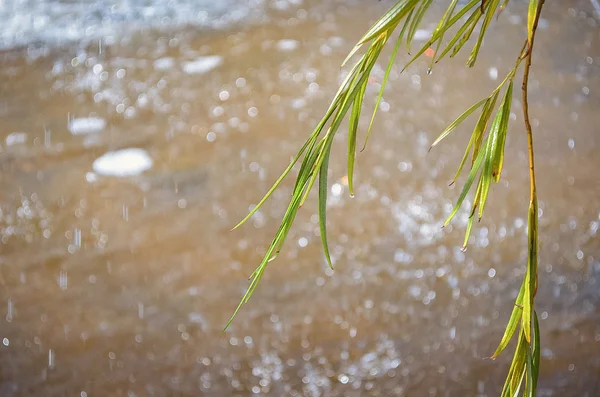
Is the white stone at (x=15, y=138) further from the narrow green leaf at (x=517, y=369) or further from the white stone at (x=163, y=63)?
the narrow green leaf at (x=517, y=369)

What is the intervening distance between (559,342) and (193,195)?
1004 mm

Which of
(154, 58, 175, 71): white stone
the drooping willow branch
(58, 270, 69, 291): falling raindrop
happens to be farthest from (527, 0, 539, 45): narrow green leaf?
(154, 58, 175, 71): white stone

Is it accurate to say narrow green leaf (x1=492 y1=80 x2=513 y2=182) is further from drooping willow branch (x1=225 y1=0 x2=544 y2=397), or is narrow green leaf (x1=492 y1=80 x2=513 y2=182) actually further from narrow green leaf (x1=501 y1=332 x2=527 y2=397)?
narrow green leaf (x1=501 y1=332 x2=527 y2=397)

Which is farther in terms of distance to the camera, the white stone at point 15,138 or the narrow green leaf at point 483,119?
the white stone at point 15,138

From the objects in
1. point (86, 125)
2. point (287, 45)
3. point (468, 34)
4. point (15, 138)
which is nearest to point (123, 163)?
point (86, 125)

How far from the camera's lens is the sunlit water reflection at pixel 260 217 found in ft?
4.74

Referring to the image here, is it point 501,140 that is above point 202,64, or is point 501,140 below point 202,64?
above

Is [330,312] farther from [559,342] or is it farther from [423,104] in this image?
[423,104]

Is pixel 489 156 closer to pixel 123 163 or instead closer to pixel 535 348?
pixel 535 348

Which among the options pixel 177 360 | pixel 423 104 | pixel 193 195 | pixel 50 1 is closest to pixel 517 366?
pixel 177 360

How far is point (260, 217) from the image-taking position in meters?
1.68

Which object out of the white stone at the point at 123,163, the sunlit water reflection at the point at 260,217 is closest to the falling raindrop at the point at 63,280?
the sunlit water reflection at the point at 260,217

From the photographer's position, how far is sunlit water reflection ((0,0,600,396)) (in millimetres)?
1444

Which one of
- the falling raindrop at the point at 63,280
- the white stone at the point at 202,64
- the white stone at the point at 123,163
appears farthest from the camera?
the white stone at the point at 202,64
